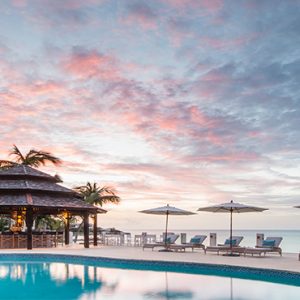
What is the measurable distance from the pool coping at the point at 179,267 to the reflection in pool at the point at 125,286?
33cm

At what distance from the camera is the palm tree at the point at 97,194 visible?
32.6 m

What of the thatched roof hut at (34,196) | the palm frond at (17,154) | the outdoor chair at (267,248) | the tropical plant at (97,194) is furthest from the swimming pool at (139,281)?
the palm frond at (17,154)

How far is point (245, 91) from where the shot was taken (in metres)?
21.3

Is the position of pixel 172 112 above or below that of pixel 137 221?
above

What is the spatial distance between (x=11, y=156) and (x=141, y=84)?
15.7 m

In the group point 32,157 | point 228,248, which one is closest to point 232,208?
point 228,248

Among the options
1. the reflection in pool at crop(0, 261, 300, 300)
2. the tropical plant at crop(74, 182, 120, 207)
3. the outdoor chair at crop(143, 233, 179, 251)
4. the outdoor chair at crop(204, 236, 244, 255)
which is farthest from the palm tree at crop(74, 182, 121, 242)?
the reflection in pool at crop(0, 261, 300, 300)

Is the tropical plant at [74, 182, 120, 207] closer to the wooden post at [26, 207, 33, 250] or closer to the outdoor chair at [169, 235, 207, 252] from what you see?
the wooden post at [26, 207, 33, 250]

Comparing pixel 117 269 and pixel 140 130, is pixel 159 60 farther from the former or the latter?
pixel 117 269

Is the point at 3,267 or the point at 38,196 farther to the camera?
the point at 38,196

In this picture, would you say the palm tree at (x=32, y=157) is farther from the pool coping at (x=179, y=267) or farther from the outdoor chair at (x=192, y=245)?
the outdoor chair at (x=192, y=245)

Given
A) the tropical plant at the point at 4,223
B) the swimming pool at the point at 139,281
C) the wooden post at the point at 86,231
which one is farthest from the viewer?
the tropical plant at the point at 4,223

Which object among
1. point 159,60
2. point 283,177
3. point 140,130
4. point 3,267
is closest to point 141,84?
point 159,60

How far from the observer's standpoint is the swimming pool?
1241 centimetres
